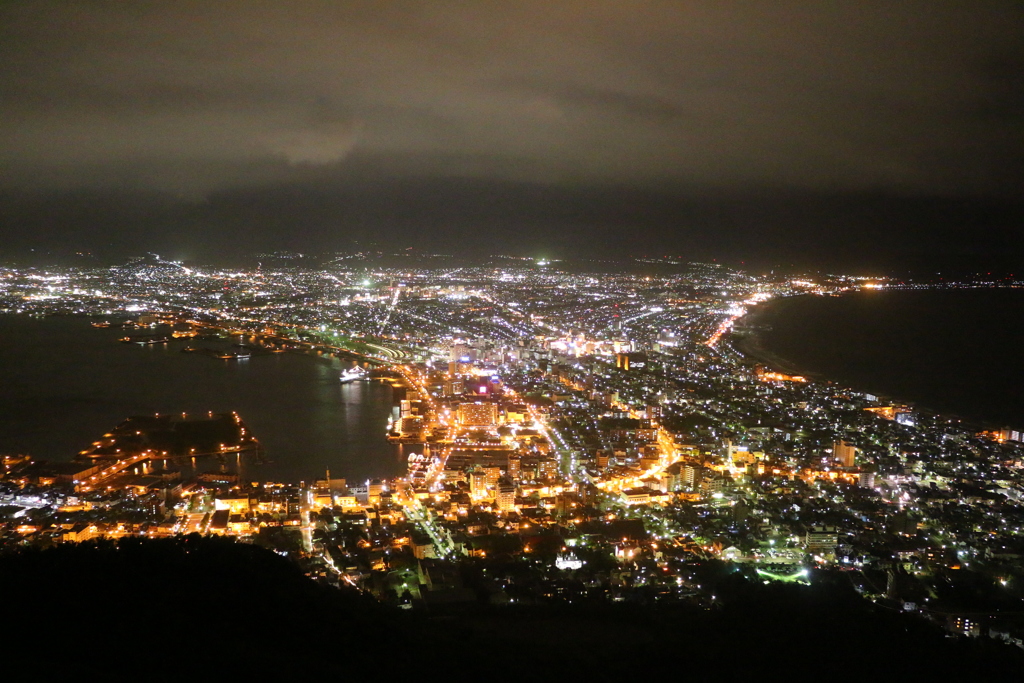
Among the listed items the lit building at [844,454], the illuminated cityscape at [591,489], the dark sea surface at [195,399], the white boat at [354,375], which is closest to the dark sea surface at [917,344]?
the illuminated cityscape at [591,489]

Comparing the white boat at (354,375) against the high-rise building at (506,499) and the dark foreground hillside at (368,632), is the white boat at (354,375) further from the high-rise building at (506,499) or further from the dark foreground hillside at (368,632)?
the dark foreground hillside at (368,632)

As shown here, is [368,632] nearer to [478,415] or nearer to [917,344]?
[478,415]

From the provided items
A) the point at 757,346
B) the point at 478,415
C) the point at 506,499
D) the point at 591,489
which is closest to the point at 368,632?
the point at 506,499

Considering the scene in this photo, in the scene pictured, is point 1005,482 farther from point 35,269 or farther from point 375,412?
point 35,269

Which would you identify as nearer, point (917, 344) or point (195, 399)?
point (195, 399)

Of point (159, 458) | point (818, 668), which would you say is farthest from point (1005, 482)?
point (159, 458)

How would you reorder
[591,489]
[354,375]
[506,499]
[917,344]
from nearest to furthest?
[506,499] < [591,489] < [354,375] < [917,344]
